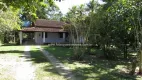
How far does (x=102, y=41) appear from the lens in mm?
15758

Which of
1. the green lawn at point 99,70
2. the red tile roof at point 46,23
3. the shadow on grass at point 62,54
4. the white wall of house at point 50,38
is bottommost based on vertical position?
the green lawn at point 99,70

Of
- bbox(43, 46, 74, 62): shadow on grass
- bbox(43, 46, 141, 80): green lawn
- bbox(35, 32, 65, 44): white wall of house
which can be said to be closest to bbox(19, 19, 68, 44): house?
bbox(35, 32, 65, 44): white wall of house

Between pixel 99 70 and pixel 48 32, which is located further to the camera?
pixel 48 32

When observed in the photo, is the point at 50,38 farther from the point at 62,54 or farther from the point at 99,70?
the point at 99,70

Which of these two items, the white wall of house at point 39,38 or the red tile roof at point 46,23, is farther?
the red tile roof at point 46,23

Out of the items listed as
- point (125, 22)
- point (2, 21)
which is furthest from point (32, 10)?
point (2, 21)

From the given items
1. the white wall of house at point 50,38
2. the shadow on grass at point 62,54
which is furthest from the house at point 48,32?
the shadow on grass at point 62,54

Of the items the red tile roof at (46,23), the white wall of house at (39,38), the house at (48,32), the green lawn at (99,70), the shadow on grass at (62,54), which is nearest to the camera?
the green lawn at (99,70)

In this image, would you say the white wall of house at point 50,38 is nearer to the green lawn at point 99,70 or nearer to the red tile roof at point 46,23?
the red tile roof at point 46,23

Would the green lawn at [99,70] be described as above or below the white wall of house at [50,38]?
below

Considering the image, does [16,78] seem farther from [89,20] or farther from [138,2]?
[89,20]

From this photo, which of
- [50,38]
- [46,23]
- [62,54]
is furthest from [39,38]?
[62,54]

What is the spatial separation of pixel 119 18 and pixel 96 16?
1798 mm

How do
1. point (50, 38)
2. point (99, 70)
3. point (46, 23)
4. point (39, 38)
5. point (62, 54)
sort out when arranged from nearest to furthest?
point (99, 70), point (62, 54), point (39, 38), point (50, 38), point (46, 23)
